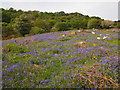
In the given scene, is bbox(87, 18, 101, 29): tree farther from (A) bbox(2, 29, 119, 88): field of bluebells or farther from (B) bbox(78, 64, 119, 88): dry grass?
(B) bbox(78, 64, 119, 88): dry grass

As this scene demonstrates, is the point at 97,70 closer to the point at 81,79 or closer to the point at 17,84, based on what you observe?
the point at 81,79

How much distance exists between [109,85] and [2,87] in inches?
140

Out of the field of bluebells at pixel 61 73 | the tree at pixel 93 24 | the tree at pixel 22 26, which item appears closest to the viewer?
the field of bluebells at pixel 61 73

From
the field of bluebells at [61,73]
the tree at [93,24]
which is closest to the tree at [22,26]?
the tree at [93,24]

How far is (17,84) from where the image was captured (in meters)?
5.30

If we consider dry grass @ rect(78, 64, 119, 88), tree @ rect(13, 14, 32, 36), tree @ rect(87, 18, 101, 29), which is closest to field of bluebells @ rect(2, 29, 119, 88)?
dry grass @ rect(78, 64, 119, 88)

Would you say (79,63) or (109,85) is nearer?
(109,85)

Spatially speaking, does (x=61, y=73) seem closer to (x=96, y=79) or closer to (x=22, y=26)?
(x=96, y=79)

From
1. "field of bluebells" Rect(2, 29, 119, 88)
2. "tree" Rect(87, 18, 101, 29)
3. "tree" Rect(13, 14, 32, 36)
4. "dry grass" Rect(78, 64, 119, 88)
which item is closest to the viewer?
"dry grass" Rect(78, 64, 119, 88)

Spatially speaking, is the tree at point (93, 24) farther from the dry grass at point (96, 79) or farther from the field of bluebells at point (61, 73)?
the dry grass at point (96, 79)

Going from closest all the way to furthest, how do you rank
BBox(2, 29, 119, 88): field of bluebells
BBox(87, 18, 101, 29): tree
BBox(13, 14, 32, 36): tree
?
BBox(2, 29, 119, 88): field of bluebells → BBox(13, 14, 32, 36): tree → BBox(87, 18, 101, 29): tree

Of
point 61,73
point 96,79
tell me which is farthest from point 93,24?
point 96,79

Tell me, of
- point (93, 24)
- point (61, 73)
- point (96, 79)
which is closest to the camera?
point (96, 79)

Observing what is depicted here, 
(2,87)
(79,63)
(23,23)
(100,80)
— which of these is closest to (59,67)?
(79,63)
